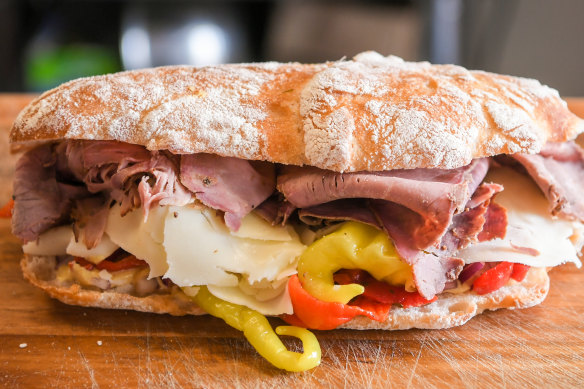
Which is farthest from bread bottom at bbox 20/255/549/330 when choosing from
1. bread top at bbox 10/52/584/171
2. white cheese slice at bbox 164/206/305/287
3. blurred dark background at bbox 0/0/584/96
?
blurred dark background at bbox 0/0/584/96

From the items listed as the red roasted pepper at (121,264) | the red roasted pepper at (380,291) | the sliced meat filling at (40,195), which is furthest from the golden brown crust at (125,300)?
the red roasted pepper at (380,291)

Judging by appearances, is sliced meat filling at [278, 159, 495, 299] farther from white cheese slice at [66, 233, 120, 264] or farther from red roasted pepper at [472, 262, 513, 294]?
white cheese slice at [66, 233, 120, 264]

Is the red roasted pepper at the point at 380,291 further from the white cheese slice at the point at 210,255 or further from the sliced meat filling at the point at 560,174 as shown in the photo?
the sliced meat filling at the point at 560,174

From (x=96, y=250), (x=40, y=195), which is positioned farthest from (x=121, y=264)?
(x=40, y=195)

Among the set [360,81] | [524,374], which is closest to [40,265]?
[360,81]

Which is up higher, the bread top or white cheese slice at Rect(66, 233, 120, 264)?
the bread top

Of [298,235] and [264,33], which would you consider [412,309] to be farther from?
[264,33]

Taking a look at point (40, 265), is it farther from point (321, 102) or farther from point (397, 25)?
point (397, 25)
